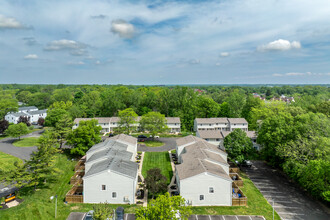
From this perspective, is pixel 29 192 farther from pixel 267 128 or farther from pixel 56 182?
pixel 267 128

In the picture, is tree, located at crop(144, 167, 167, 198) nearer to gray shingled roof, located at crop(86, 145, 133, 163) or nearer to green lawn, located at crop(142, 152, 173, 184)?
green lawn, located at crop(142, 152, 173, 184)

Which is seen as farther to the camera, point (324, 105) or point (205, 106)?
point (205, 106)

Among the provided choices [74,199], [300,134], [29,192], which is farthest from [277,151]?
[29,192]

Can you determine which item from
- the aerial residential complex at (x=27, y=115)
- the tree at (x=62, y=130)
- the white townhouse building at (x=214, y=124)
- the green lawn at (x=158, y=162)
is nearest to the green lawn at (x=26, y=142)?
the tree at (x=62, y=130)

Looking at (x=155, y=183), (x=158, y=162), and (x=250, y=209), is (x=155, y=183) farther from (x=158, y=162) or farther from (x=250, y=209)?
(x=158, y=162)

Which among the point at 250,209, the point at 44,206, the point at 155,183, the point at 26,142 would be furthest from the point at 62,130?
the point at 250,209

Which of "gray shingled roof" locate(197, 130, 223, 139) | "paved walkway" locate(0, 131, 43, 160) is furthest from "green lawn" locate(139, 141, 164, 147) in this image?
"paved walkway" locate(0, 131, 43, 160)

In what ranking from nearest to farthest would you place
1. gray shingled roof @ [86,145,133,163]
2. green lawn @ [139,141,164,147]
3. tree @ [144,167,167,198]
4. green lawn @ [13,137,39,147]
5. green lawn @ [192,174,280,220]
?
green lawn @ [192,174,280,220], tree @ [144,167,167,198], gray shingled roof @ [86,145,133,163], green lawn @ [139,141,164,147], green lawn @ [13,137,39,147]
